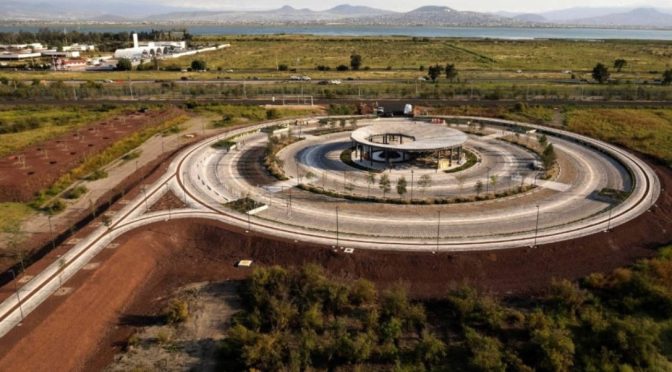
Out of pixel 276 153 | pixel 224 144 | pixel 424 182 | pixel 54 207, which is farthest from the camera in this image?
pixel 224 144

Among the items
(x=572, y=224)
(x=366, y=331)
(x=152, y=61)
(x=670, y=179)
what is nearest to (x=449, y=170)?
(x=572, y=224)

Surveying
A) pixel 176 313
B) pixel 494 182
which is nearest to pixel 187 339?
pixel 176 313

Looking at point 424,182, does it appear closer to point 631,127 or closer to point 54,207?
point 54,207

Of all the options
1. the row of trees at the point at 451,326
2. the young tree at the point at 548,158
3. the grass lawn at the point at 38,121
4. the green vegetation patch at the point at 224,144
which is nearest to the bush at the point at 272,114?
the green vegetation patch at the point at 224,144

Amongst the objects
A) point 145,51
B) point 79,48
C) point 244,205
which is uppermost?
point 79,48

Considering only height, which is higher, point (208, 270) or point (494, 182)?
point (494, 182)

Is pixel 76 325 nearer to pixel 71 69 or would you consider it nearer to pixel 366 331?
pixel 366 331
